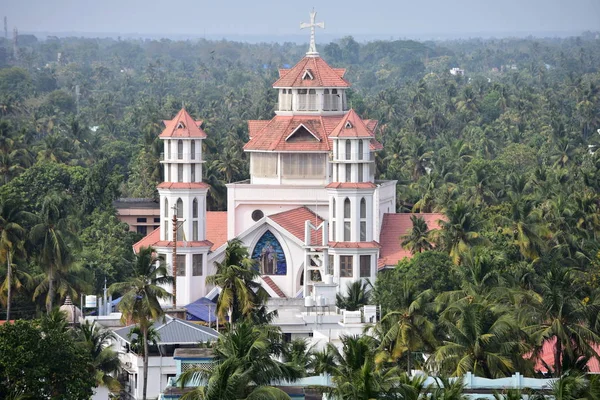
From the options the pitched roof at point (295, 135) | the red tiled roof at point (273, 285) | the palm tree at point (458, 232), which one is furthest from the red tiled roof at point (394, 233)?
the red tiled roof at point (273, 285)

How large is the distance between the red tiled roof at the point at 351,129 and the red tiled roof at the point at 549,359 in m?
20.2

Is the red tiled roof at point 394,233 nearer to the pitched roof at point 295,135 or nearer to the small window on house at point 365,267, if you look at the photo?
the small window on house at point 365,267

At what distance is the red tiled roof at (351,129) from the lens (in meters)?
86.1

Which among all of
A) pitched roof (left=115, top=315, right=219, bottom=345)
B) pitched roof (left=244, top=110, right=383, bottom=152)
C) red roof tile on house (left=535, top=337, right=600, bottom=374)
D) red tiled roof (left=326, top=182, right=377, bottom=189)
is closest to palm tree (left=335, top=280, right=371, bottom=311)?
red tiled roof (left=326, top=182, right=377, bottom=189)

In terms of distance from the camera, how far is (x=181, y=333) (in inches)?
2677

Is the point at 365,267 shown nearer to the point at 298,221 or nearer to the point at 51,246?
the point at 298,221

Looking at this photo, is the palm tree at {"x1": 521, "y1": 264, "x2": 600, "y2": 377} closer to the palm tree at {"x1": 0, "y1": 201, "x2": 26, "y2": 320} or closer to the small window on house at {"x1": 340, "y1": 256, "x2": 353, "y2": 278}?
the small window on house at {"x1": 340, "y1": 256, "x2": 353, "y2": 278}

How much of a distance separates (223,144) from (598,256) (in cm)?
5929

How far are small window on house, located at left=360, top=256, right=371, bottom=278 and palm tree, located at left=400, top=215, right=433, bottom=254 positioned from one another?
301 centimetres

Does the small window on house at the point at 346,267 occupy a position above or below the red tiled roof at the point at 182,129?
below

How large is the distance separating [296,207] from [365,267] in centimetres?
603

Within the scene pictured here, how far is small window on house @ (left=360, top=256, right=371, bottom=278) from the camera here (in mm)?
86250

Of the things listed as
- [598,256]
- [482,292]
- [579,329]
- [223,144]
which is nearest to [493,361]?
[579,329]

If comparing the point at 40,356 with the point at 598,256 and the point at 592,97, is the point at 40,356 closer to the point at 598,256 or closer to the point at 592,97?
the point at 598,256
